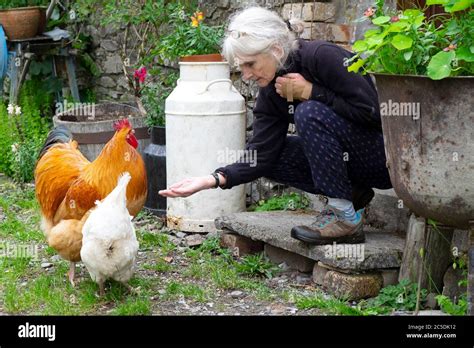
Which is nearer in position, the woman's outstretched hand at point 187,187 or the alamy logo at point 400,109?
the alamy logo at point 400,109

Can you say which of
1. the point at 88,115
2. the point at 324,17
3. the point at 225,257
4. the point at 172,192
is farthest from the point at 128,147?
the point at 88,115

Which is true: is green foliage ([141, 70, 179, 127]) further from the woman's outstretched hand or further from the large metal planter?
the large metal planter

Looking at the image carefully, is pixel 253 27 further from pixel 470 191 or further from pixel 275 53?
pixel 470 191

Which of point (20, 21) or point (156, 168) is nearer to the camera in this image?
point (156, 168)

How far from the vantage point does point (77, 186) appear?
13.3 feet

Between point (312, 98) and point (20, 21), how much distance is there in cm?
486

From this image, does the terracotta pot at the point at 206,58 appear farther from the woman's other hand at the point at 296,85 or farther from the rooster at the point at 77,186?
the woman's other hand at the point at 296,85

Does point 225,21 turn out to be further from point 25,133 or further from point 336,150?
point 25,133

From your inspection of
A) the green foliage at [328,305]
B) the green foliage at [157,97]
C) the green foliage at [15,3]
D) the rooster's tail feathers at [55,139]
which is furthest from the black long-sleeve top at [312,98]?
the green foliage at [15,3]

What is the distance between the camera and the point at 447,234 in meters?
3.58

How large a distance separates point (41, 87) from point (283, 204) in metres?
4.29

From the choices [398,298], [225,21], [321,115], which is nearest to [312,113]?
[321,115]

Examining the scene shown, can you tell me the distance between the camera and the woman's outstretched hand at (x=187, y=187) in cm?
365

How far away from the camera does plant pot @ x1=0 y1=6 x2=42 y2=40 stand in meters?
7.85
